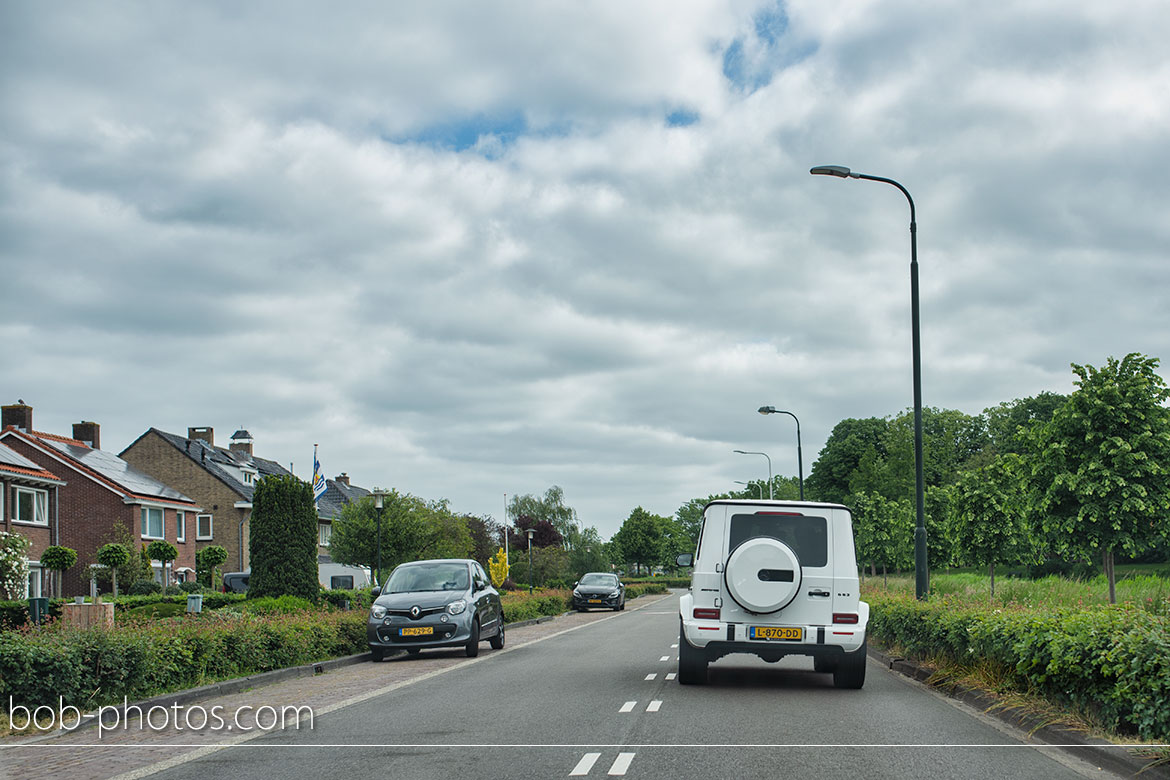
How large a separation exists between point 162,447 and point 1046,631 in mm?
61001

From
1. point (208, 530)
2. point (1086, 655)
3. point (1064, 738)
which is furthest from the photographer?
point (208, 530)

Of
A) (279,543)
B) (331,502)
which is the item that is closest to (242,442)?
(331,502)

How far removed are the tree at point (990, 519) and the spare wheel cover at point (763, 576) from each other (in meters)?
19.6

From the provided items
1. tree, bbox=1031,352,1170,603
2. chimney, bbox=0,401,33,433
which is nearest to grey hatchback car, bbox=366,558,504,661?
tree, bbox=1031,352,1170,603

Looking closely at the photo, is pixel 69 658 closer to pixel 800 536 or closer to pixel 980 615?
pixel 800 536

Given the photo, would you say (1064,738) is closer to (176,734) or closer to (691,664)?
(691,664)

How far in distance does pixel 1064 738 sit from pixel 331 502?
7320 centimetres

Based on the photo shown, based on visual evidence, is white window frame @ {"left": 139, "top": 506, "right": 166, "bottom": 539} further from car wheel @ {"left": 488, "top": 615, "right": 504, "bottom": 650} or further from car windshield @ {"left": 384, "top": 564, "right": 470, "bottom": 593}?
car windshield @ {"left": 384, "top": 564, "right": 470, "bottom": 593}

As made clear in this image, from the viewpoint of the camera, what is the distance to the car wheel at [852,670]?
12859 millimetres

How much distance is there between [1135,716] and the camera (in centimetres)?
793

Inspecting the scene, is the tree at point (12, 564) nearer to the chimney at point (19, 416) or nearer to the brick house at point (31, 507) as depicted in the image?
the brick house at point (31, 507)

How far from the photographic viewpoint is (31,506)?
135ft

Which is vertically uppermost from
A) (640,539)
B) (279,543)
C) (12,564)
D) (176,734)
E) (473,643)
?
(279,543)

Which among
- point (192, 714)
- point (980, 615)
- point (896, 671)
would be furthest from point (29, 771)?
point (896, 671)
